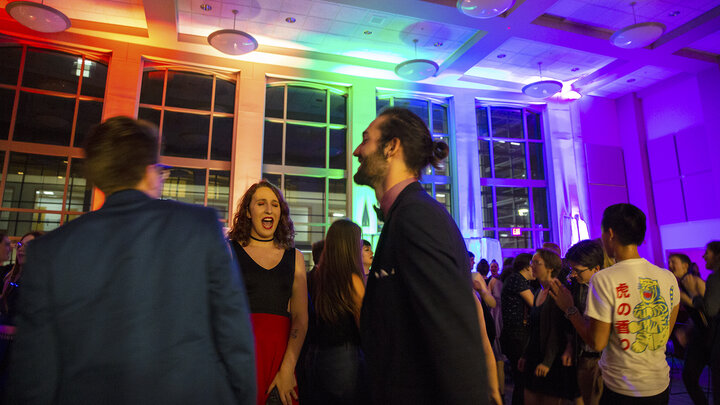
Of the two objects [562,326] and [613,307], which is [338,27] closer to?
[562,326]

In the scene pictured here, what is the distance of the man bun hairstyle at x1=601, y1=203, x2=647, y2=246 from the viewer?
84.0 inches

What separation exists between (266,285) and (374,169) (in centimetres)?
109

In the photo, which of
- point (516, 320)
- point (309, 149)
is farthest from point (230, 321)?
point (309, 149)

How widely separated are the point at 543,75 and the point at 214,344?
40.5 feet

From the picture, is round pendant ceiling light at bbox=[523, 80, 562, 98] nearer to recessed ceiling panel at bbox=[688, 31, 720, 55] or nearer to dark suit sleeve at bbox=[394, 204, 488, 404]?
recessed ceiling panel at bbox=[688, 31, 720, 55]

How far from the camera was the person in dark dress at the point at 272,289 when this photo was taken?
7.20 feet

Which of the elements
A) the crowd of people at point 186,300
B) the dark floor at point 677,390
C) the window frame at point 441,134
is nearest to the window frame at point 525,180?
the window frame at point 441,134

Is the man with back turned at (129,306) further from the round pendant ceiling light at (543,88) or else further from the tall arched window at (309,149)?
the round pendant ceiling light at (543,88)

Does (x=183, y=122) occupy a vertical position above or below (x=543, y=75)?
below

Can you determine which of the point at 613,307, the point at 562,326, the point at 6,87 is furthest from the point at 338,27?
the point at 613,307

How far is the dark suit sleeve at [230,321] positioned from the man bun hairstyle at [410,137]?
69 cm

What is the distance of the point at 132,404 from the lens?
998 millimetres

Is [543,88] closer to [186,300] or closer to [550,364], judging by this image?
[550,364]

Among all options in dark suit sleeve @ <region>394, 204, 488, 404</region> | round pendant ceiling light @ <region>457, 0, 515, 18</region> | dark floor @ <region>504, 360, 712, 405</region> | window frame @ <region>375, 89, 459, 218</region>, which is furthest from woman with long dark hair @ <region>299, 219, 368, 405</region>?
window frame @ <region>375, 89, 459, 218</region>
